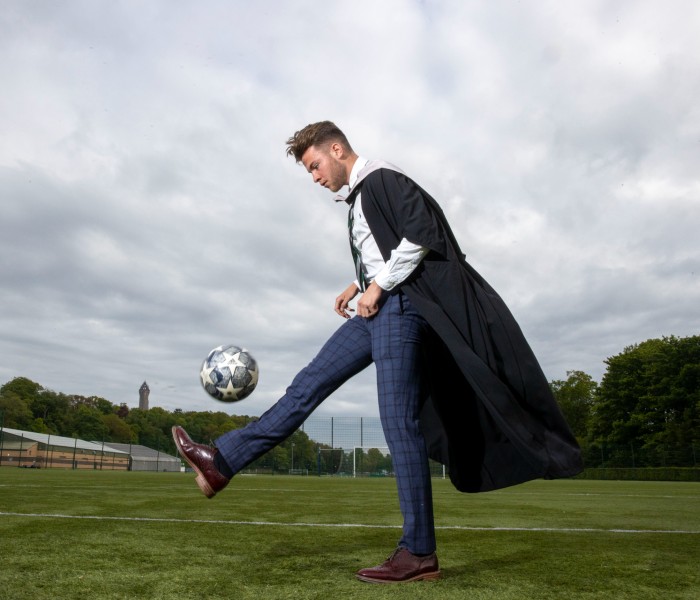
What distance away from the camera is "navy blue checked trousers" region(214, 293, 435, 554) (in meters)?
2.84

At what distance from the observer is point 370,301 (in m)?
2.95

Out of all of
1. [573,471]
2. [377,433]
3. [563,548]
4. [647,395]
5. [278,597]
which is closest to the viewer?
[278,597]

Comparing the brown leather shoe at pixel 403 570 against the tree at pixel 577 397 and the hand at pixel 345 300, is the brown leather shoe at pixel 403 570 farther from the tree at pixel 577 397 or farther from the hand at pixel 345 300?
the tree at pixel 577 397

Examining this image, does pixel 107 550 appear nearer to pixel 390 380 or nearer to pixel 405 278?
pixel 390 380

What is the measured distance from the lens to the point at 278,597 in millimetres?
2303

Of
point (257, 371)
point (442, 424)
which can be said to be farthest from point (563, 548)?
A: point (257, 371)

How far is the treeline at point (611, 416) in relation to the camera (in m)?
40.8

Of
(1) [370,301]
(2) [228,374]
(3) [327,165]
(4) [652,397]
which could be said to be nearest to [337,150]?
(3) [327,165]

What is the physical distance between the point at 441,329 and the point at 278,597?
1.20 meters

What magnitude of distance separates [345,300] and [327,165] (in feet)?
2.86

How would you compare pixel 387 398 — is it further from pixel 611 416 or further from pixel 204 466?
pixel 611 416

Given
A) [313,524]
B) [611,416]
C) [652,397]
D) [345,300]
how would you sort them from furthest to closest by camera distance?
[611,416], [652,397], [313,524], [345,300]

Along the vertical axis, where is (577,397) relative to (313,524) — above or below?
above

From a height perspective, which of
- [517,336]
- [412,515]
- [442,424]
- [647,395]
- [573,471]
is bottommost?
[412,515]
